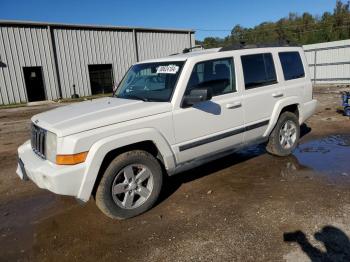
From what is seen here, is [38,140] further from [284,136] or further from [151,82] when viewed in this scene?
[284,136]

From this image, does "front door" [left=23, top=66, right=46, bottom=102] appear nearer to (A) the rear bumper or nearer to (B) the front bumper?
(A) the rear bumper

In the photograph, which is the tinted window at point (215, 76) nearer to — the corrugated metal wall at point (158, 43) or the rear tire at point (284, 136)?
the rear tire at point (284, 136)

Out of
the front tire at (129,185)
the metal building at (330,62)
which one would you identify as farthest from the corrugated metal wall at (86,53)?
the front tire at (129,185)

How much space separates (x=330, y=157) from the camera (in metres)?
5.80

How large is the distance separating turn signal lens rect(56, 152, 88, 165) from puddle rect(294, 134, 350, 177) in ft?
12.5

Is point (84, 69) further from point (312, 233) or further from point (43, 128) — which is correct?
point (312, 233)

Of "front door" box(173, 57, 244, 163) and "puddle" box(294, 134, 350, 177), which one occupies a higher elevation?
"front door" box(173, 57, 244, 163)

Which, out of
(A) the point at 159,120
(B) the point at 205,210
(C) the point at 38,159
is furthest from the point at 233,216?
(C) the point at 38,159

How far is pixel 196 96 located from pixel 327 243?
217 cm

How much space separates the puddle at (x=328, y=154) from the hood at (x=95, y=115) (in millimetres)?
2988

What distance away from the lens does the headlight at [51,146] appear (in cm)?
352

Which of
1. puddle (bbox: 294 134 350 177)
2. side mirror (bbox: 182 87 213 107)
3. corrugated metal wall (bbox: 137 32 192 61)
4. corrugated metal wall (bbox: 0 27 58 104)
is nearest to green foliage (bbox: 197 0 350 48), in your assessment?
corrugated metal wall (bbox: 137 32 192 61)

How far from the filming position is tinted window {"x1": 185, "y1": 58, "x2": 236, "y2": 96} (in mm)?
4402

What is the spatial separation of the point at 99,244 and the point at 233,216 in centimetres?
160
